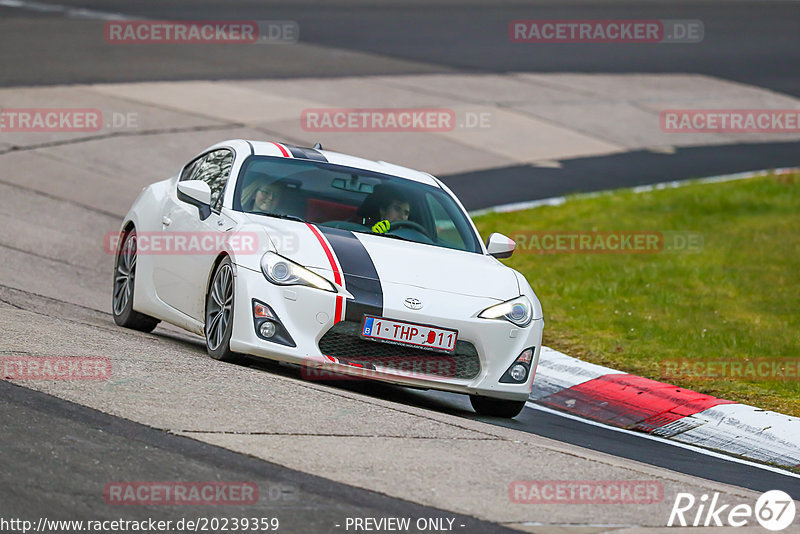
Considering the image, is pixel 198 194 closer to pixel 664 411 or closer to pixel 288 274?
pixel 288 274

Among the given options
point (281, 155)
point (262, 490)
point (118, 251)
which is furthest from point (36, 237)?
point (262, 490)

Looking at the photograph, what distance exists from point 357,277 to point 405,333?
17.9 inches

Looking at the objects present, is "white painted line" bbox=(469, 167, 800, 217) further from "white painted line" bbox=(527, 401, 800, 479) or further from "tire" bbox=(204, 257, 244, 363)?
"tire" bbox=(204, 257, 244, 363)

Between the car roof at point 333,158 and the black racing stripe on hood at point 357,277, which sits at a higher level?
the car roof at point 333,158

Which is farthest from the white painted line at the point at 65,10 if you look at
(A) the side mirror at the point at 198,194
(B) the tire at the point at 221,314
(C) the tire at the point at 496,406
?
(C) the tire at the point at 496,406

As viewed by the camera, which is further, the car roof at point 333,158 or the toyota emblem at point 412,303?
the car roof at point 333,158

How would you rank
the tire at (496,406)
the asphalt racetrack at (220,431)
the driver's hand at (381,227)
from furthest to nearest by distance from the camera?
the driver's hand at (381,227)
the tire at (496,406)
the asphalt racetrack at (220,431)

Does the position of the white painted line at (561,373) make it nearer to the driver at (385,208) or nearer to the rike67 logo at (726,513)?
the driver at (385,208)

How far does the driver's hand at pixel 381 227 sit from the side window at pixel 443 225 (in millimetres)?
388

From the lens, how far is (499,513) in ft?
19.0

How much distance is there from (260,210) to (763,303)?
18.6ft

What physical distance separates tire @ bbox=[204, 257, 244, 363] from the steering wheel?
4.26 ft

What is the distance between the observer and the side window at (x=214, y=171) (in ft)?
30.7

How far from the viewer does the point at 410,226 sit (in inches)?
366
